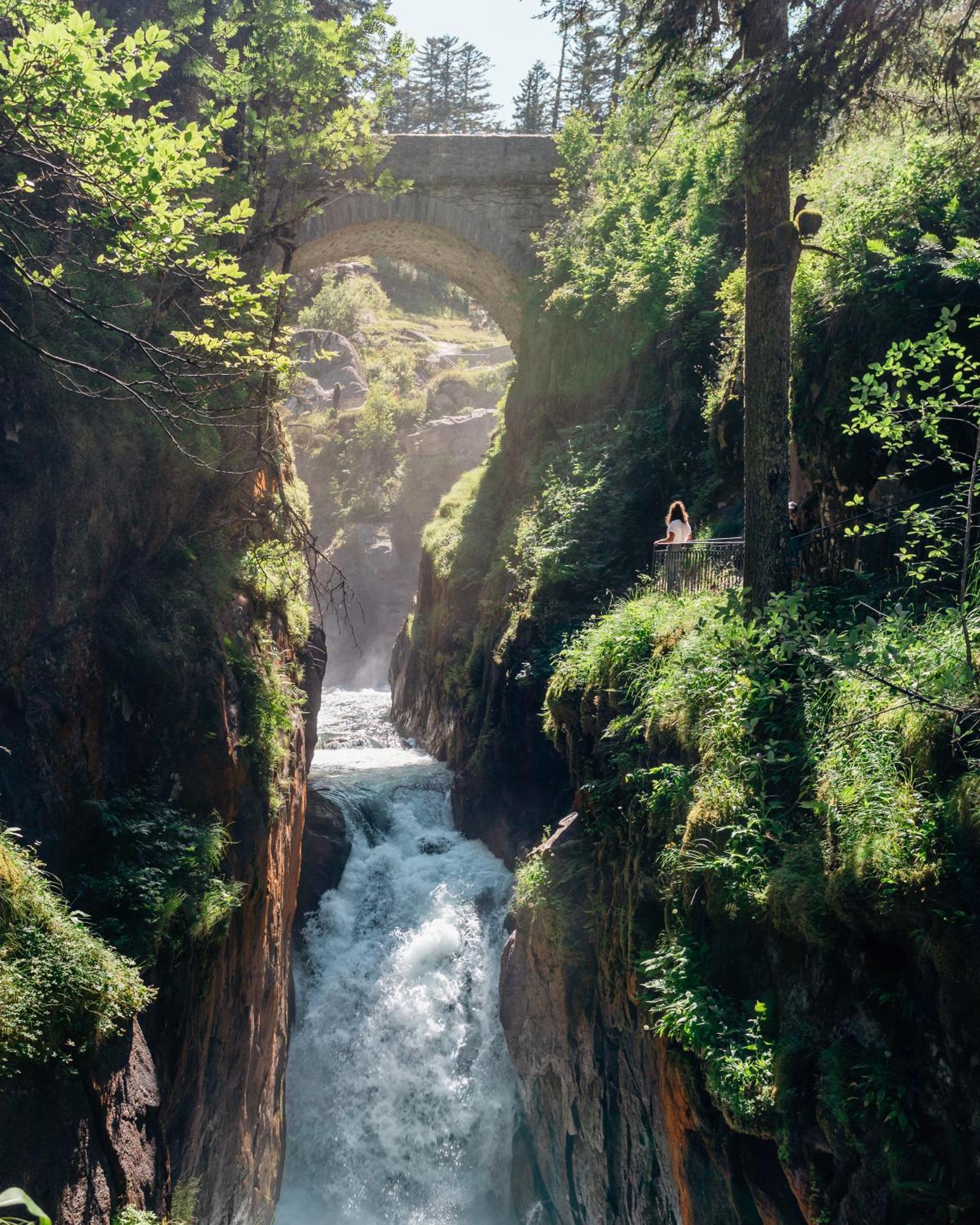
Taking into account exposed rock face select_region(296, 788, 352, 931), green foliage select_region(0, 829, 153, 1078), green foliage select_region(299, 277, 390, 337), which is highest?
green foliage select_region(299, 277, 390, 337)

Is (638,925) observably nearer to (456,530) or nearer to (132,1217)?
(132,1217)

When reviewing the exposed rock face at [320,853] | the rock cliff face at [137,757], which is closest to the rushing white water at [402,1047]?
the exposed rock face at [320,853]

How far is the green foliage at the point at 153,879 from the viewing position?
7723mm

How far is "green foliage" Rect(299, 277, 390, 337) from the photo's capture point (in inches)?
1891

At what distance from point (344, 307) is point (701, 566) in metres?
42.8

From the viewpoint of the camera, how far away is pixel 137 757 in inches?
361

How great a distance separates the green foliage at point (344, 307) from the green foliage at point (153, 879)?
40.6m

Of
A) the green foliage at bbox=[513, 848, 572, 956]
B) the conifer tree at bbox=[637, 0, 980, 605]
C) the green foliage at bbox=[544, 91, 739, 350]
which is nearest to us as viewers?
the conifer tree at bbox=[637, 0, 980, 605]

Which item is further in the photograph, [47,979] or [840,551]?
[840,551]

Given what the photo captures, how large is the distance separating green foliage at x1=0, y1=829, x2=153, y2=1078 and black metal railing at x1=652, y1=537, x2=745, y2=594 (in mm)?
6404

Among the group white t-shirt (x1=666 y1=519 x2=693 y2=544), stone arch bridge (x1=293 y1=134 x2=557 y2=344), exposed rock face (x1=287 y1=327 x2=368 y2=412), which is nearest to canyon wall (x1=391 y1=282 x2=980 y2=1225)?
white t-shirt (x1=666 y1=519 x2=693 y2=544)

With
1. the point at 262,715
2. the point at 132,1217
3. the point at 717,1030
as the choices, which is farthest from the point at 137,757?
the point at 717,1030

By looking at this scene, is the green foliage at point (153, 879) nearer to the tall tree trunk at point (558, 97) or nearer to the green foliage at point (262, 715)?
the green foliage at point (262, 715)

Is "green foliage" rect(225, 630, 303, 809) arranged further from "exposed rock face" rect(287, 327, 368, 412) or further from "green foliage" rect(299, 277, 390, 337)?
"green foliage" rect(299, 277, 390, 337)
